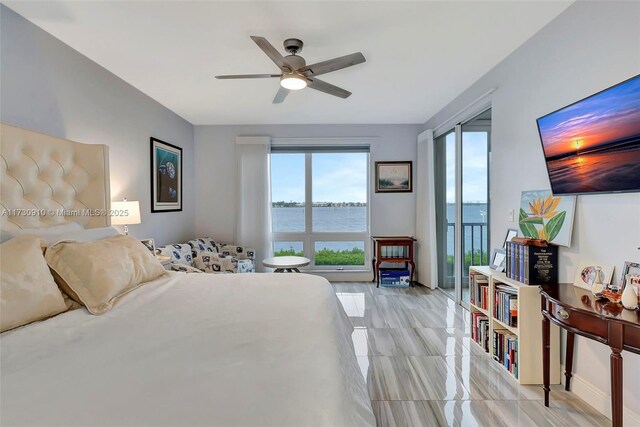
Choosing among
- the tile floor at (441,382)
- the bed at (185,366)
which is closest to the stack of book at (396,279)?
the tile floor at (441,382)

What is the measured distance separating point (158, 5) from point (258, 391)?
232cm

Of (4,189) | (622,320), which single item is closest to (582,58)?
(622,320)

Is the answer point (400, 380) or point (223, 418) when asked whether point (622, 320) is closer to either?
point (400, 380)

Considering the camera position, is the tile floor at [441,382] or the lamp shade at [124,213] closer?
the tile floor at [441,382]

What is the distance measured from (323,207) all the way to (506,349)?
3.26 m

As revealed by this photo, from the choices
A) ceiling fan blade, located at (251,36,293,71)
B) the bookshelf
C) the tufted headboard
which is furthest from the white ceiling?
the bookshelf

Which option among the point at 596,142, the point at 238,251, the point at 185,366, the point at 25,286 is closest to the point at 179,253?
the point at 238,251

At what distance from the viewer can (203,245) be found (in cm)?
434

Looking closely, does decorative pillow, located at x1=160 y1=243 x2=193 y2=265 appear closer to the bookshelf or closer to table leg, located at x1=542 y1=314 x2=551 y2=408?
the bookshelf

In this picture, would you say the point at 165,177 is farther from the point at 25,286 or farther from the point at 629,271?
the point at 629,271

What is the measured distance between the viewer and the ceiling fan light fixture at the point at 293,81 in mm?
2320

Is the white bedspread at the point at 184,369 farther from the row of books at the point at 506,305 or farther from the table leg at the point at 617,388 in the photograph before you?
the row of books at the point at 506,305

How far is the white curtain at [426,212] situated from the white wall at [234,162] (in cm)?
28

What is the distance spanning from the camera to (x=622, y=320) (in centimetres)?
133
